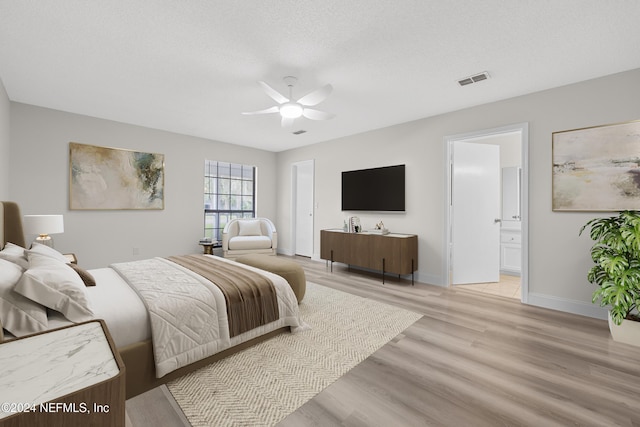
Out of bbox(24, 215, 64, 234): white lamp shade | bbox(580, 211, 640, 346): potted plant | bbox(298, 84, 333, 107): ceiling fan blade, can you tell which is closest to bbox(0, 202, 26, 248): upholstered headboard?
bbox(24, 215, 64, 234): white lamp shade

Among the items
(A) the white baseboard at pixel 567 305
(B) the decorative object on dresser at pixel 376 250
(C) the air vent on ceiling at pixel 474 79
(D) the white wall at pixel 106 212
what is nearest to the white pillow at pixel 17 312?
(D) the white wall at pixel 106 212

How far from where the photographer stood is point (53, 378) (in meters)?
0.81

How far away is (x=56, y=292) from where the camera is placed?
4.90ft

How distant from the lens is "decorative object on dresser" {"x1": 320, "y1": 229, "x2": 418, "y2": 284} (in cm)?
405

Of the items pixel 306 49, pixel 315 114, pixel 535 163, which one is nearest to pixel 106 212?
pixel 315 114

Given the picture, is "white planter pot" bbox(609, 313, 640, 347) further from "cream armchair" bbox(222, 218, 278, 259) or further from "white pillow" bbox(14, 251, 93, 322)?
"cream armchair" bbox(222, 218, 278, 259)

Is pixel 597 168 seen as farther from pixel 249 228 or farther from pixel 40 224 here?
pixel 40 224

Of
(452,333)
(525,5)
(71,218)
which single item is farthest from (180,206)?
(525,5)

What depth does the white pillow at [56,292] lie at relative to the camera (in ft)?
4.68

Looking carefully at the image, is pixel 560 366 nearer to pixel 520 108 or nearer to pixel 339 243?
pixel 520 108

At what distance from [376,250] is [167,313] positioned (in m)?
3.11

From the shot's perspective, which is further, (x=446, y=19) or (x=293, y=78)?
(x=293, y=78)

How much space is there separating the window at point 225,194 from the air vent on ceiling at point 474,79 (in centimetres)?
464

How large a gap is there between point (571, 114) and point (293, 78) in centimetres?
301
